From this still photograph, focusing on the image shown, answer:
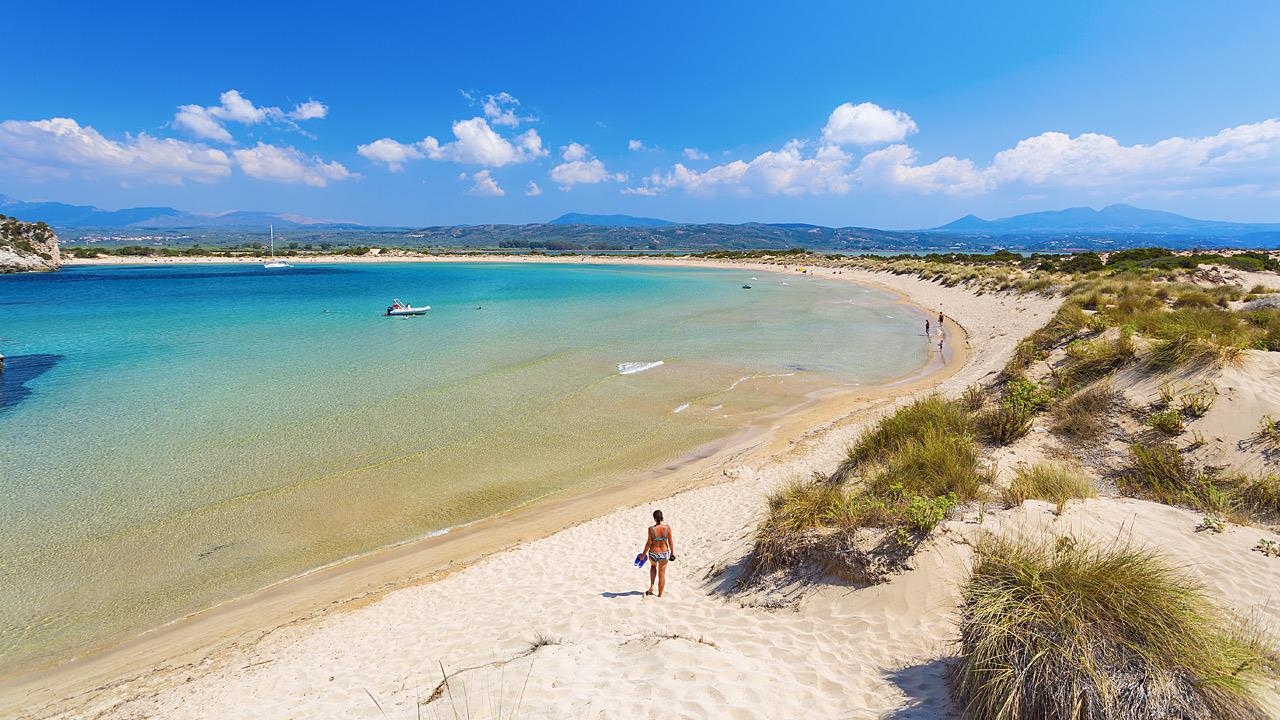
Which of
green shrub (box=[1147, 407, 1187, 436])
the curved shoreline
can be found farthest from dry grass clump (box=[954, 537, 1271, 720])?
the curved shoreline

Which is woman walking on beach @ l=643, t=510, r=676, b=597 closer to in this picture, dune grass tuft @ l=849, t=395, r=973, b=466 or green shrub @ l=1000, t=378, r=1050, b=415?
dune grass tuft @ l=849, t=395, r=973, b=466

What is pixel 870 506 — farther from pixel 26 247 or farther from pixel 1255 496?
pixel 26 247

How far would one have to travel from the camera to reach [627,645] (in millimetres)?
5340

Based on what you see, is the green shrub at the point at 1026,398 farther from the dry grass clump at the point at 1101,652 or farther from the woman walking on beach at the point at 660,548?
the woman walking on beach at the point at 660,548

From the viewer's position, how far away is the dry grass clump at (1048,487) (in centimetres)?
680

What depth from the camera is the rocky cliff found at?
80.4 meters

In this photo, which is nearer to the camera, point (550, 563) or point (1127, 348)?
point (550, 563)

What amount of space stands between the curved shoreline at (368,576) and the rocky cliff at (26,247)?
115 metres

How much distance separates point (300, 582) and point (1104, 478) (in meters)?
12.8

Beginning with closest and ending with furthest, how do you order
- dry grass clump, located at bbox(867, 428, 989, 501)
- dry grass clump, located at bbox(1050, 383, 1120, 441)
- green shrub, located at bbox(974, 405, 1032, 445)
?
dry grass clump, located at bbox(867, 428, 989, 501) → dry grass clump, located at bbox(1050, 383, 1120, 441) → green shrub, located at bbox(974, 405, 1032, 445)

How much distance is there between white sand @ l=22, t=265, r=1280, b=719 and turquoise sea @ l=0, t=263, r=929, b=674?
2679 millimetres

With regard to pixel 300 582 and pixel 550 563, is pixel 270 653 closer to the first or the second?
pixel 300 582

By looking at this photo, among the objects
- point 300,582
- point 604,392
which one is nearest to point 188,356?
point 604,392

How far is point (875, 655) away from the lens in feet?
16.1
